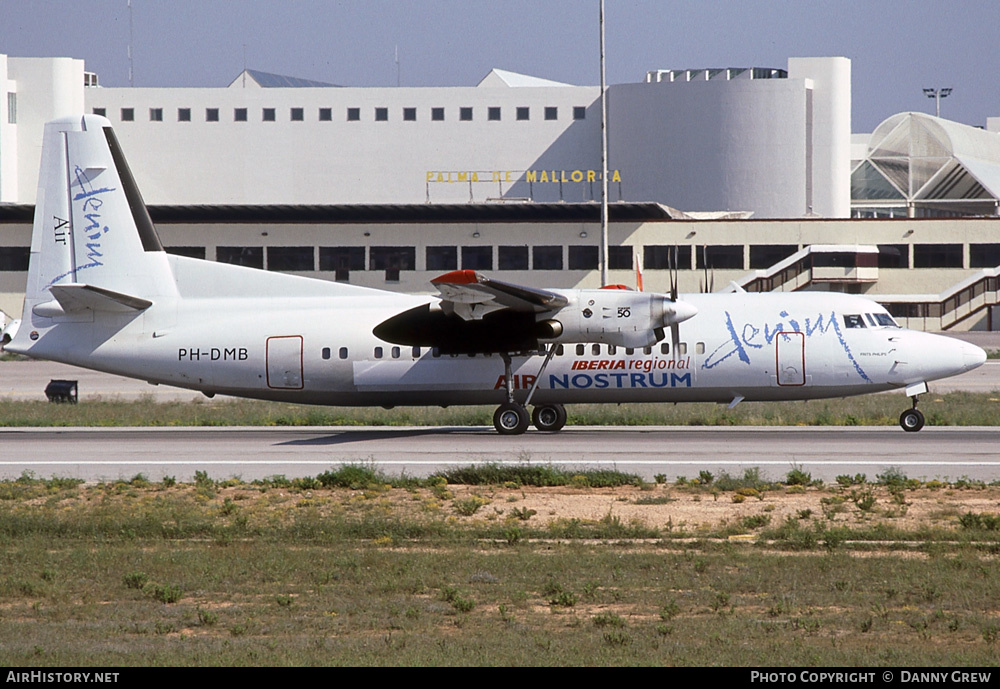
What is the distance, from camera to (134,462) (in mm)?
23891

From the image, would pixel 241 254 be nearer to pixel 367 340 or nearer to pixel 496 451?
pixel 367 340

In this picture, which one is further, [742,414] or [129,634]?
[742,414]

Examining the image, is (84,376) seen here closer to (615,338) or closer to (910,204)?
(615,338)

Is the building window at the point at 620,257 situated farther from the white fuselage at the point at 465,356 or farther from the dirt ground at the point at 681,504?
the dirt ground at the point at 681,504

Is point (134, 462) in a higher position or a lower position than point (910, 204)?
lower

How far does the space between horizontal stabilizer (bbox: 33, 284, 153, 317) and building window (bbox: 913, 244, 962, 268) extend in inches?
2272

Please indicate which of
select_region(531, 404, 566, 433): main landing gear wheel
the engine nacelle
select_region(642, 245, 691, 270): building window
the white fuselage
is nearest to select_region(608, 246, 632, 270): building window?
select_region(642, 245, 691, 270): building window

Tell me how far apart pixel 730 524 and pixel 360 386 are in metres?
13.6

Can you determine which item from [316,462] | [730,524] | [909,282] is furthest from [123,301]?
[909,282]

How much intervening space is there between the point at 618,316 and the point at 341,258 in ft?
154

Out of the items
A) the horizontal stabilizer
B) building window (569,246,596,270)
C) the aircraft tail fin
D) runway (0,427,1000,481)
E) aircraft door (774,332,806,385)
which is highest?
building window (569,246,596,270)

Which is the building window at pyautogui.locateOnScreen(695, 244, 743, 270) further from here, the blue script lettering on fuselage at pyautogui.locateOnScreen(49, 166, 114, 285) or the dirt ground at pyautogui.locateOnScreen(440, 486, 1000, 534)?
the dirt ground at pyautogui.locateOnScreen(440, 486, 1000, 534)

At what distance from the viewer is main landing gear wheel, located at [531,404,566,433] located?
28.8 meters

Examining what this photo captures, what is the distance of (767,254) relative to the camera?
233ft
